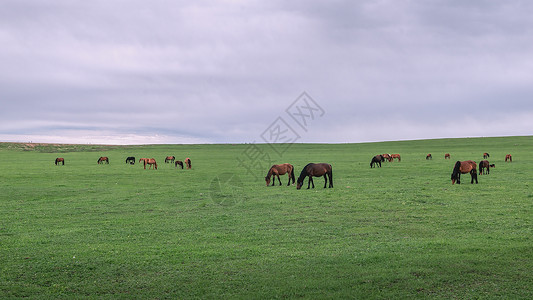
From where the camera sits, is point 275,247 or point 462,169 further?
point 462,169

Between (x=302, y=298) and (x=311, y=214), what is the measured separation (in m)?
8.36

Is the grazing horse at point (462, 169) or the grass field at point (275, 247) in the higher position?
the grazing horse at point (462, 169)

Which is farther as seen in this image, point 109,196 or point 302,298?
point 109,196

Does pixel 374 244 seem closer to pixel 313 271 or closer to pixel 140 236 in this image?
pixel 313 271

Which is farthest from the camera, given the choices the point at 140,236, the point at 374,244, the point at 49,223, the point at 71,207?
the point at 71,207

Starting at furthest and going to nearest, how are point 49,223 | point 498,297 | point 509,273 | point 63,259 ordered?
1. point 49,223
2. point 63,259
3. point 509,273
4. point 498,297

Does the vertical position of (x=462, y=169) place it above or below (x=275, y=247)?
above

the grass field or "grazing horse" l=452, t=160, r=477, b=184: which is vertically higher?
"grazing horse" l=452, t=160, r=477, b=184

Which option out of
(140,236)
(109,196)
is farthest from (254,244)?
(109,196)

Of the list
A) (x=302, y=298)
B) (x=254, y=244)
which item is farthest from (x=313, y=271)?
(x=254, y=244)

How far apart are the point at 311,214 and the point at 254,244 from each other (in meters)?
4.89

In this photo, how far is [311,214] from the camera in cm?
1519

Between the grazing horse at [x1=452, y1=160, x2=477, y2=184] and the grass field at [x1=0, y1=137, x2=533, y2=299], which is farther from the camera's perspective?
the grazing horse at [x1=452, y1=160, x2=477, y2=184]

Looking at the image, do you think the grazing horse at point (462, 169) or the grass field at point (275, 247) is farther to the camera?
the grazing horse at point (462, 169)
